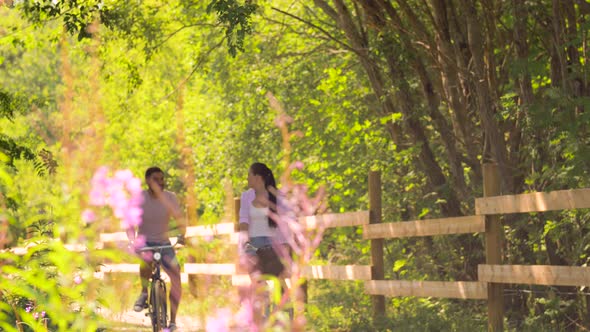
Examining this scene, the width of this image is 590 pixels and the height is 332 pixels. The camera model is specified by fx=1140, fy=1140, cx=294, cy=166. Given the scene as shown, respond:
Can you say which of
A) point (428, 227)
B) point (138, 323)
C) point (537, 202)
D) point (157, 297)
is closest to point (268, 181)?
point (157, 297)

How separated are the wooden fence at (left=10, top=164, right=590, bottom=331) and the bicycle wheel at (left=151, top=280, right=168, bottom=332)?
575 mm

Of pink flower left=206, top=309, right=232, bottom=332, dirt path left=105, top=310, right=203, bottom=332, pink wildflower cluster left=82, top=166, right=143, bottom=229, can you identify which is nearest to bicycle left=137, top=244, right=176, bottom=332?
dirt path left=105, top=310, right=203, bottom=332

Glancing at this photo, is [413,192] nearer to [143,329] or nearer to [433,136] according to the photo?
[433,136]

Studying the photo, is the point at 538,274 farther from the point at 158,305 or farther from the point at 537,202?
the point at 158,305

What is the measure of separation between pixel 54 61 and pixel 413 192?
35.7m

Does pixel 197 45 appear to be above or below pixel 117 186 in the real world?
above

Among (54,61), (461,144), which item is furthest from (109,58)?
(54,61)

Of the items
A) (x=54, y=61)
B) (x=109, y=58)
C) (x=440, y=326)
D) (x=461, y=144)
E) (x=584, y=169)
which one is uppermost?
(x=54, y=61)

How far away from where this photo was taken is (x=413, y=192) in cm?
1495

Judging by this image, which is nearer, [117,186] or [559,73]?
[117,186]

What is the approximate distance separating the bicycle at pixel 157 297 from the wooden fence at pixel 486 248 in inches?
21.2

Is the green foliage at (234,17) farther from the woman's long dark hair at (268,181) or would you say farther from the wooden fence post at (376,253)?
the wooden fence post at (376,253)

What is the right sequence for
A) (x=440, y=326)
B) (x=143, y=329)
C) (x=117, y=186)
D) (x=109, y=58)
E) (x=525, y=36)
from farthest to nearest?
(x=109, y=58), (x=143, y=329), (x=525, y=36), (x=440, y=326), (x=117, y=186)

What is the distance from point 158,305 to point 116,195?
7199 millimetres
